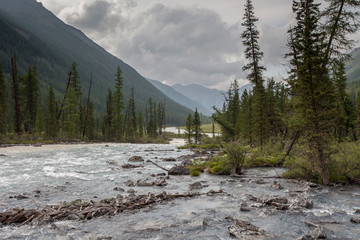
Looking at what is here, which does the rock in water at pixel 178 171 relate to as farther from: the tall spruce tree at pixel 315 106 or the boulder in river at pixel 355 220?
the boulder in river at pixel 355 220

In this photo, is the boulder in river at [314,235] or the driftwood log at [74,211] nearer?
the boulder in river at [314,235]

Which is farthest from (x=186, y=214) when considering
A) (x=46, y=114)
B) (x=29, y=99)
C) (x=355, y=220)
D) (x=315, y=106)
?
(x=29, y=99)

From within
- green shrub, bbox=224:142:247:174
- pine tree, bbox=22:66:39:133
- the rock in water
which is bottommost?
the rock in water

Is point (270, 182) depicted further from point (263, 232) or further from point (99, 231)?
point (99, 231)

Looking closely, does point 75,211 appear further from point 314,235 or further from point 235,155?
point 235,155

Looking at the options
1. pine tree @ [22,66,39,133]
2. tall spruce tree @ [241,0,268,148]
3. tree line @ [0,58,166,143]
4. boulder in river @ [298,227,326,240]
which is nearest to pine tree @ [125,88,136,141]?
tree line @ [0,58,166,143]

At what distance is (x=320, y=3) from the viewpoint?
17531 mm

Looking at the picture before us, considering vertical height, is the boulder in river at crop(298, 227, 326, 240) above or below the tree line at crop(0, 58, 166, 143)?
below

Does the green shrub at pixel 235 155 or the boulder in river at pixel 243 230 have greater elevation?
the green shrub at pixel 235 155

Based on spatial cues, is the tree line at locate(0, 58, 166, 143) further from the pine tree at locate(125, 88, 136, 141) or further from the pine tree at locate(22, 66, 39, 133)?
the pine tree at locate(125, 88, 136, 141)

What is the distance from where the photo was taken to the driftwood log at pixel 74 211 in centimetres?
707

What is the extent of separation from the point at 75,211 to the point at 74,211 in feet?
0.11

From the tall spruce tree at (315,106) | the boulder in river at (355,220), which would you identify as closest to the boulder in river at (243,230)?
the boulder in river at (355,220)

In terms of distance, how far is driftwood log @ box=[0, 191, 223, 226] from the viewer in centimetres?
707
